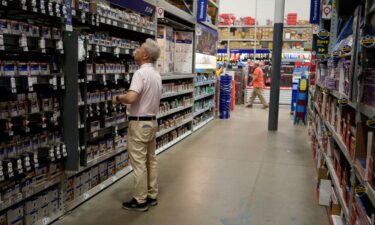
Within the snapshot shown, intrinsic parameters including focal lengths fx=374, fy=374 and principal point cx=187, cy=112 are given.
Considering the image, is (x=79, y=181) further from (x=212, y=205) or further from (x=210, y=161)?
(x=210, y=161)

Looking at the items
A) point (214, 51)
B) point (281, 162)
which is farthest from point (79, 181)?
point (214, 51)

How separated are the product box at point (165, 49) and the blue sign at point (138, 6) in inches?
32.5

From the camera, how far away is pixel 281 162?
600 cm

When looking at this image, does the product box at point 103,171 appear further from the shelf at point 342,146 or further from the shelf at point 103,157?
the shelf at point 342,146

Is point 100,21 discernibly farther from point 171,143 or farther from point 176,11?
point 171,143

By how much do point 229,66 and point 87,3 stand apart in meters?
12.0

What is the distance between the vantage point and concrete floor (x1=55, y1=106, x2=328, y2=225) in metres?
3.75

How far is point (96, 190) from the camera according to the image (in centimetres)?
432

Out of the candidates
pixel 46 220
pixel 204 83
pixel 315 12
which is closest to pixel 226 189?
pixel 46 220

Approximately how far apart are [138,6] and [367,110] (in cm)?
368

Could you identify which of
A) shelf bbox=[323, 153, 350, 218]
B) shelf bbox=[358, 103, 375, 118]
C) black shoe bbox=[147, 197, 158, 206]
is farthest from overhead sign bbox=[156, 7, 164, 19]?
shelf bbox=[358, 103, 375, 118]

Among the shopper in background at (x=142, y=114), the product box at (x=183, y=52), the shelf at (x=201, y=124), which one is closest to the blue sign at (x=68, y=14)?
the shopper in background at (x=142, y=114)

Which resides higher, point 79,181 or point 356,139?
point 356,139

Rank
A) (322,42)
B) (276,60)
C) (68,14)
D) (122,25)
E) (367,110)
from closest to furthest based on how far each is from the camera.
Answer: (367,110) → (68,14) → (122,25) → (322,42) → (276,60)
